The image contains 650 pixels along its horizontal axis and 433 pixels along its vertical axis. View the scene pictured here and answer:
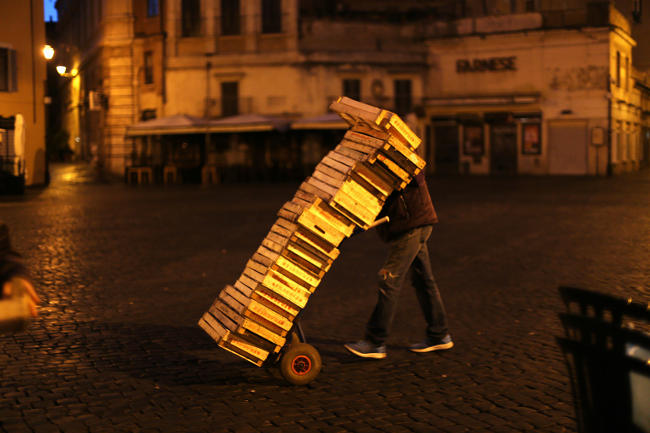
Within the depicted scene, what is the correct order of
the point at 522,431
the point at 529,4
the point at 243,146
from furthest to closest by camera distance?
the point at 529,4 → the point at 243,146 → the point at 522,431

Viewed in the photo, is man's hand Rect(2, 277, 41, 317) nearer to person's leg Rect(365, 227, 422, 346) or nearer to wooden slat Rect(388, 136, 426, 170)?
wooden slat Rect(388, 136, 426, 170)

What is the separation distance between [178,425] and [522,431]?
6.03 feet

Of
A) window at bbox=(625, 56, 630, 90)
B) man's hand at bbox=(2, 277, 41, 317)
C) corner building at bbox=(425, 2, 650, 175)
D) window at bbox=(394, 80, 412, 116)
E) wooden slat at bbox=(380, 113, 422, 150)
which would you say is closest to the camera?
man's hand at bbox=(2, 277, 41, 317)

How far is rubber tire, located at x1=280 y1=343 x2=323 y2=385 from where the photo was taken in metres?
5.46

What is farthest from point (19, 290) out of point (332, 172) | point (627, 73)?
point (627, 73)

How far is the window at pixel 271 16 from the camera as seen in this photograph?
41.8 meters

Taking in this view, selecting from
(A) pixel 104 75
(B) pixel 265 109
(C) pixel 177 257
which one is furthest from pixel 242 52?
(C) pixel 177 257

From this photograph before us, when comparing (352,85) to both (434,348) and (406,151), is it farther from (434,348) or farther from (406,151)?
(406,151)

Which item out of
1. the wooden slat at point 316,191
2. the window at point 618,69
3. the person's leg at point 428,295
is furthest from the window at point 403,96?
the wooden slat at point 316,191

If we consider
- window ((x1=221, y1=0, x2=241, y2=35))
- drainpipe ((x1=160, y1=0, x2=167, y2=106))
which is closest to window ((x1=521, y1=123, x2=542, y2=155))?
window ((x1=221, y1=0, x2=241, y2=35))

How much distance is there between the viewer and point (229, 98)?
138 ft

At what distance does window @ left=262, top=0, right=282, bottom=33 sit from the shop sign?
9.27 metres

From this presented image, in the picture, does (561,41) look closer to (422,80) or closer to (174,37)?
(422,80)

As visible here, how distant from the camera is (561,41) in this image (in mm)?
41750
